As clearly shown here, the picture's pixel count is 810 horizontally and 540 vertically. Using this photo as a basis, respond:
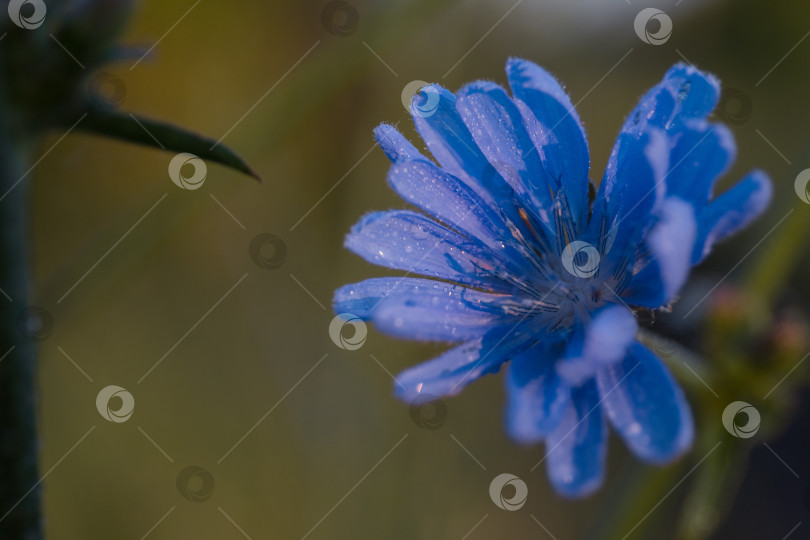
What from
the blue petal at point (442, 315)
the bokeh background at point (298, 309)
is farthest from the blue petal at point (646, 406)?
the bokeh background at point (298, 309)

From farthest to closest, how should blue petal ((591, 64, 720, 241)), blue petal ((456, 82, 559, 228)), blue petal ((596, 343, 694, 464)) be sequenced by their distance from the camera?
1. blue petal ((456, 82, 559, 228))
2. blue petal ((591, 64, 720, 241))
3. blue petal ((596, 343, 694, 464))

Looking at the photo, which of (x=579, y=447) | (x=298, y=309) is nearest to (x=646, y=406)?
(x=579, y=447)

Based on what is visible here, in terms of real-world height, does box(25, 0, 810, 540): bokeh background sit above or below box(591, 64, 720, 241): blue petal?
below

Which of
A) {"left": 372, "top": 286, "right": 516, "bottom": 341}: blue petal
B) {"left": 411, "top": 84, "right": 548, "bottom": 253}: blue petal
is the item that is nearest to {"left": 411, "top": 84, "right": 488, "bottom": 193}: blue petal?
{"left": 411, "top": 84, "right": 548, "bottom": 253}: blue petal

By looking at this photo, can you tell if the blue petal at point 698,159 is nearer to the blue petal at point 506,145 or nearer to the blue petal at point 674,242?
the blue petal at point 674,242

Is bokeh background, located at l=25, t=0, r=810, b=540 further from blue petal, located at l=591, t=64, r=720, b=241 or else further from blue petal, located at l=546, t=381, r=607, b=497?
blue petal, located at l=546, t=381, r=607, b=497

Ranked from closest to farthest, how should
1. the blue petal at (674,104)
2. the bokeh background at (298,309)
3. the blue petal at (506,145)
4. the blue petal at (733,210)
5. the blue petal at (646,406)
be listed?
the blue petal at (646,406) < the blue petal at (733,210) < the blue petal at (674,104) < the blue petal at (506,145) < the bokeh background at (298,309)

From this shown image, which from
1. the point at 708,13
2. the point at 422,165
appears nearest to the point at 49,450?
the point at 422,165
